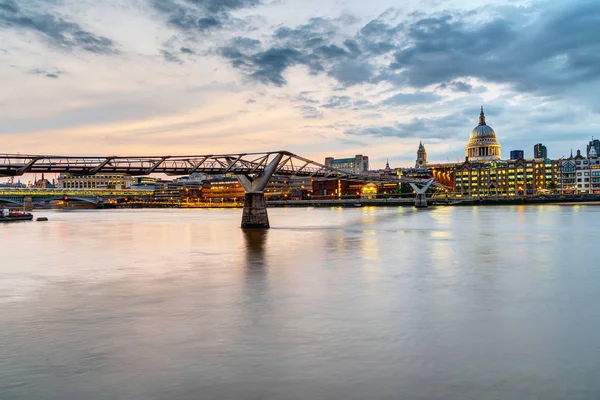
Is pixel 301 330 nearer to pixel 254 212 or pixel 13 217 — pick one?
pixel 254 212

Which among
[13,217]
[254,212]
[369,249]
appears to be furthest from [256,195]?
[13,217]

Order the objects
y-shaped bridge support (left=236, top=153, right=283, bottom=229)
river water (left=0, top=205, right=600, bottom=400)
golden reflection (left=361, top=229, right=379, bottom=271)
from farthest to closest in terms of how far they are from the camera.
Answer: y-shaped bridge support (left=236, top=153, right=283, bottom=229) → golden reflection (left=361, top=229, right=379, bottom=271) → river water (left=0, top=205, right=600, bottom=400)

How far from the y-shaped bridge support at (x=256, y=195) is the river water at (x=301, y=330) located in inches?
1134

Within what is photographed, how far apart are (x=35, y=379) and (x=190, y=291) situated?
12.6 meters

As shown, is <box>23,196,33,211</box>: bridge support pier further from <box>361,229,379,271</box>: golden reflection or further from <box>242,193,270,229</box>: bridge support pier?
<box>361,229,379,271</box>: golden reflection

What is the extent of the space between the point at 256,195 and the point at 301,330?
5116cm

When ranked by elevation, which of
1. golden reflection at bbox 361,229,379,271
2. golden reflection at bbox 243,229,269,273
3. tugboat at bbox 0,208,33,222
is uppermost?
tugboat at bbox 0,208,33,222

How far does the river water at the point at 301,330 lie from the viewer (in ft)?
39.1

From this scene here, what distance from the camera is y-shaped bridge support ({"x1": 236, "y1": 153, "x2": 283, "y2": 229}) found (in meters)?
64.9

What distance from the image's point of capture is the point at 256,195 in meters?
67.8

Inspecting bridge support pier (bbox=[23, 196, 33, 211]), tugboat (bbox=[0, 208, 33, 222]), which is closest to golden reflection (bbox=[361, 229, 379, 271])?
tugboat (bbox=[0, 208, 33, 222])

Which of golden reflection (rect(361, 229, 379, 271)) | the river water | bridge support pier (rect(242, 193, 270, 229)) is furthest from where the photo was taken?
bridge support pier (rect(242, 193, 270, 229))

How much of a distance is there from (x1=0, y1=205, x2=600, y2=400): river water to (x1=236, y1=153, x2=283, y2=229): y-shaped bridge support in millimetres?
28811

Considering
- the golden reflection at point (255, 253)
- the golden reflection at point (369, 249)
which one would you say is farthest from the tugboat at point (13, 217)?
the golden reflection at point (369, 249)
